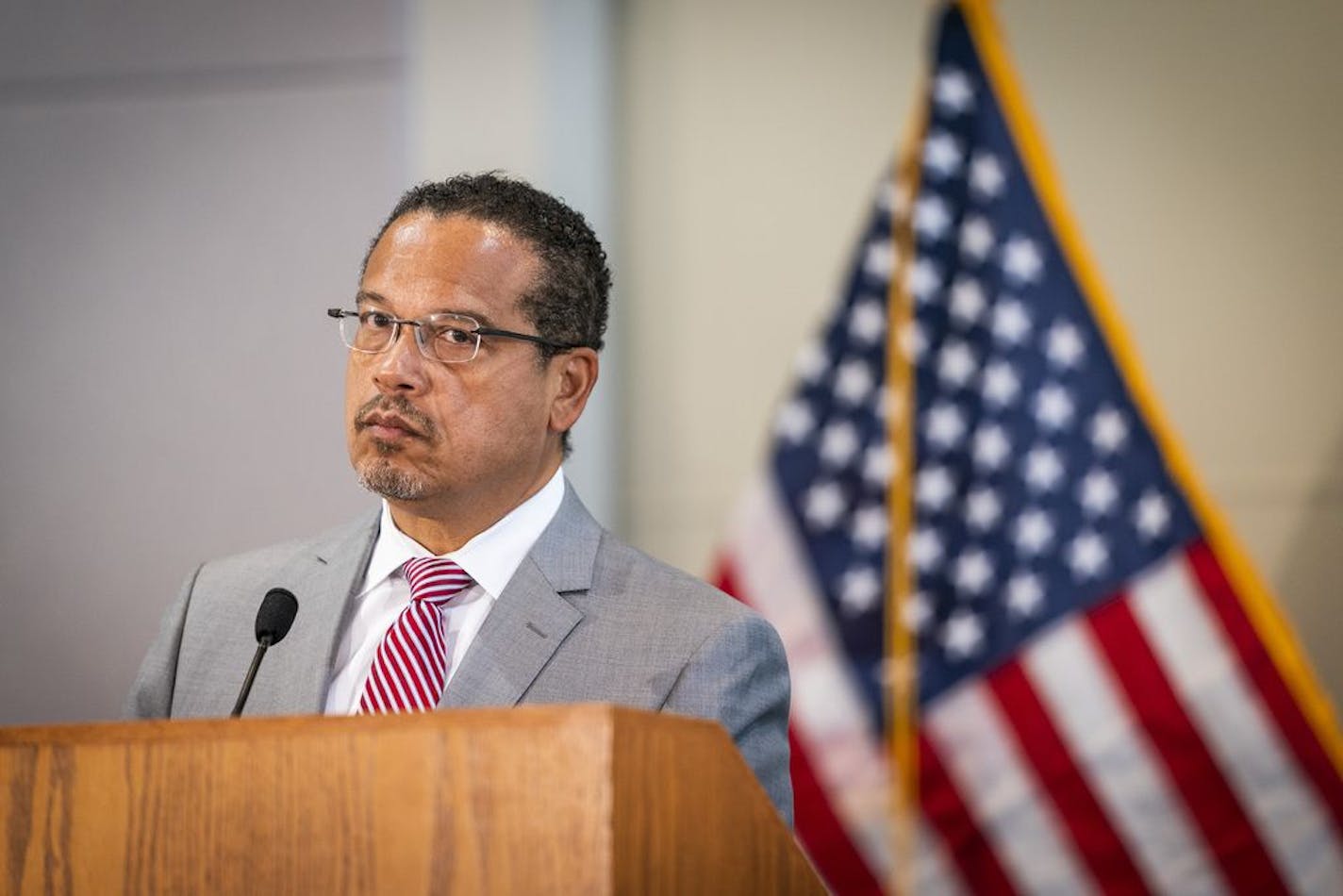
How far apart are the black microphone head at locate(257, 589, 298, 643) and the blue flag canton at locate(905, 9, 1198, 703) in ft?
7.01

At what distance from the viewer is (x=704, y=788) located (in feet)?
4.96

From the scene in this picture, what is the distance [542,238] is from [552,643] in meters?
0.58

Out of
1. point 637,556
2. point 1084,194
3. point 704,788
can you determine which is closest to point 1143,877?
point 1084,194

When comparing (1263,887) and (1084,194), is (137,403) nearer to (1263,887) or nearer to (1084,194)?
(1084,194)

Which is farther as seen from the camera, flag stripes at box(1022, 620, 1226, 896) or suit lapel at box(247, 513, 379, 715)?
flag stripes at box(1022, 620, 1226, 896)

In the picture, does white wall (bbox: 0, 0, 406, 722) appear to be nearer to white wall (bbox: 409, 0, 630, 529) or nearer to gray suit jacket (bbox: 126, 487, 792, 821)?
white wall (bbox: 409, 0, 630, 529)

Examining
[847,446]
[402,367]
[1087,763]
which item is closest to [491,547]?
[402,367]

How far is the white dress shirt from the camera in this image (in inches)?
87.0

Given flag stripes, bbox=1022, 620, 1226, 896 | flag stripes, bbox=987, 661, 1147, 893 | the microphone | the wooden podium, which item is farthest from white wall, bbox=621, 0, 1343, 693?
the wooden podium

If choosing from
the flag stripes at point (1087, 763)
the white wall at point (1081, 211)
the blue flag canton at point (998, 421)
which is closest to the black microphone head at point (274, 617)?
the flag stripes at point (1087, 763)

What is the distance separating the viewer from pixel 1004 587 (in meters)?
3.81

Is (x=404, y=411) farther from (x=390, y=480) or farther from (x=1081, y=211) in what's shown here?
(x=1081, y=211)

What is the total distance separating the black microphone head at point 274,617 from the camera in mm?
1971

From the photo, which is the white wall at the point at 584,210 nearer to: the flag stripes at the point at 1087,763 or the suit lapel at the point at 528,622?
the flag stripes at the point at 1087,763
